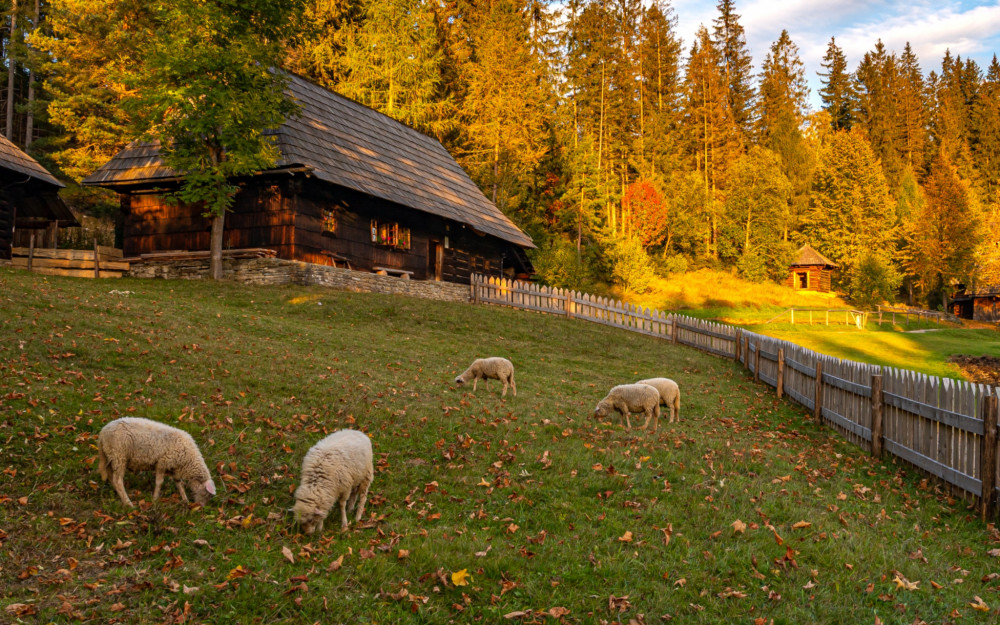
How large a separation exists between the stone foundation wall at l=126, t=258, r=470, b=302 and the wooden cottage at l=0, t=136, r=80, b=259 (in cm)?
406

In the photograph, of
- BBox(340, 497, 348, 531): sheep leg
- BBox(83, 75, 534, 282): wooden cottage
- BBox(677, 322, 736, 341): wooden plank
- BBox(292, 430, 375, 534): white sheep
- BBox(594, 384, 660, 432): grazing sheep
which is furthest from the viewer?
BBox(83, 75, 534, 282): wooden cottage

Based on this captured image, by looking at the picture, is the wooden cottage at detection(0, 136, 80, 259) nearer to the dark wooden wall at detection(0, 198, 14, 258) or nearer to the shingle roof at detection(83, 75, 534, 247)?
the dark wooden wall at detection(0, 198, 14, 258)

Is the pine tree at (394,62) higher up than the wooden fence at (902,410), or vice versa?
the pine tree at (394,62)

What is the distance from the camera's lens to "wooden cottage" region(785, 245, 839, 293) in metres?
52.6

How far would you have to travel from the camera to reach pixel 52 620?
4402 millimetres

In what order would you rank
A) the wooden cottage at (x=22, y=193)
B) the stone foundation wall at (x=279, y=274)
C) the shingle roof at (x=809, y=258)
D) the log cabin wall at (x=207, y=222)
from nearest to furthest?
the wooden cottage at (x=22, y=193)
the stone foundation wall at (x=279, y=274)
the log cabin wall at (x=207, y=222)
the shingle roof at (x=809, y=258)

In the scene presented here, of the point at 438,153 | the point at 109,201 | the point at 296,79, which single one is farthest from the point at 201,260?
the point at 438,153

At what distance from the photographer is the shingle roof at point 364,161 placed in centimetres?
2430

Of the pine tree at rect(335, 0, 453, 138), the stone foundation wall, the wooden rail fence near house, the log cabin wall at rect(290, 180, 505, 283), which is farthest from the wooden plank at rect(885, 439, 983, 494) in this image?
the pine tree at rect(335, 0, 453, 138)

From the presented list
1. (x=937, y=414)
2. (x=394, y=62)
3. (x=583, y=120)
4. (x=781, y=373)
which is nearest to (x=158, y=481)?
(x=937, y=414)

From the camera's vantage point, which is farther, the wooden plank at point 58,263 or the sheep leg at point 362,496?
the wooden plank at point 58,263

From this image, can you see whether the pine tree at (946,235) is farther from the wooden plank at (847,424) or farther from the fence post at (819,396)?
the wooden plank at (847,424)

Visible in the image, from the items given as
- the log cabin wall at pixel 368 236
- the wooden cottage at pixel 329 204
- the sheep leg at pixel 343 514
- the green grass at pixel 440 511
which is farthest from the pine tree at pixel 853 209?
the sheep leg at pixel 343 514

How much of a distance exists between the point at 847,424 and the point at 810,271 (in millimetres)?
47312
